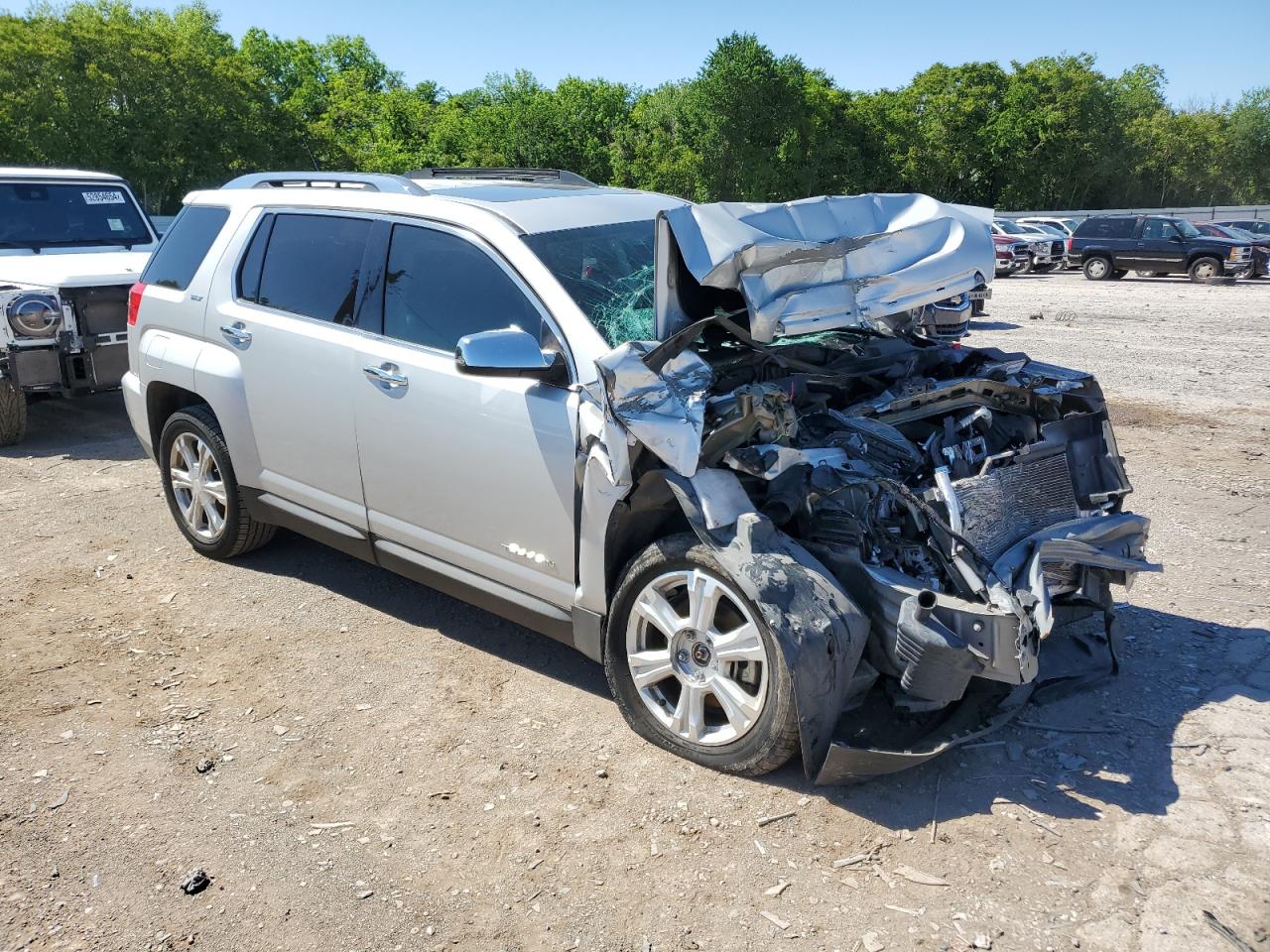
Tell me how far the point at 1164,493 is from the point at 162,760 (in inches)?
240

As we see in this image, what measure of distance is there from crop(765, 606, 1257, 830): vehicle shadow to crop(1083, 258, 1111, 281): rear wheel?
2442cm

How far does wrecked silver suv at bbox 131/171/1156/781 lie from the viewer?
3.37 meters

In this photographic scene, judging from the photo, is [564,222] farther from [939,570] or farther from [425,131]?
[425,131]

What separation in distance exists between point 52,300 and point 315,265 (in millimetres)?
4516

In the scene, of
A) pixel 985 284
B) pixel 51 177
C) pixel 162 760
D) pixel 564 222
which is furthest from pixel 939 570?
pixel 51 177

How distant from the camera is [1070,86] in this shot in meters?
52.5

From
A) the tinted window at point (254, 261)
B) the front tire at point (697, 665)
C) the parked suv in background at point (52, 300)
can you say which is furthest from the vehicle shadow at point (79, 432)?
the front tire at point (697, 665)

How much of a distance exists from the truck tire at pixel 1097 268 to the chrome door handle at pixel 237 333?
25473mm

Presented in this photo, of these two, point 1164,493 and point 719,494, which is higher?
point 719,494

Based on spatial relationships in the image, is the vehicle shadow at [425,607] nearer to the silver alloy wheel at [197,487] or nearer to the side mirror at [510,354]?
the silver alloy wheel at [197,487]

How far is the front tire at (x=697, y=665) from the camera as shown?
11.0 ft

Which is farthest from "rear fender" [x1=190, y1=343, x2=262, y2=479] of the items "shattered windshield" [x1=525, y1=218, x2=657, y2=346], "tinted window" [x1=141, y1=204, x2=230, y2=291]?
"shattered windshield" [x1=525, y1=218, x2=657, y2=346]

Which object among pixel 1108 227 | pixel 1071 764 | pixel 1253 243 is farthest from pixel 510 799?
pixel 1253 243

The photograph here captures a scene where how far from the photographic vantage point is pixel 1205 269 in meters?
24.6
